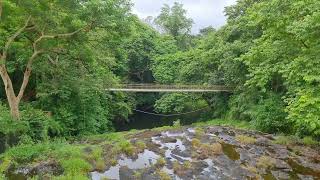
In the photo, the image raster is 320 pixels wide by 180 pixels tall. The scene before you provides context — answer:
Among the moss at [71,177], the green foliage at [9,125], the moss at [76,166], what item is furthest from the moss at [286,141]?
the green foliage at [9,125]

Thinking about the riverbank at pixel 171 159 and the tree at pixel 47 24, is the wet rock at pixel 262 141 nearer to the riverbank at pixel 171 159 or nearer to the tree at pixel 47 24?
the riverbank at pixel 171 159

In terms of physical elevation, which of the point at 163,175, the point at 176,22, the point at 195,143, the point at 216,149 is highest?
the point at 176,22

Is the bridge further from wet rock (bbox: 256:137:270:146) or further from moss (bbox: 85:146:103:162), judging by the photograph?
moss (bbox: 85:146:103:162)

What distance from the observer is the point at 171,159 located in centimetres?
1491

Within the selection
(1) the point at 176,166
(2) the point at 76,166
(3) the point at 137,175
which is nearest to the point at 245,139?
(1) the point at 176,166

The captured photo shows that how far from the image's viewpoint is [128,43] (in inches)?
1676

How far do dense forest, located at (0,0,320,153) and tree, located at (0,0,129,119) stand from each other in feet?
0.14

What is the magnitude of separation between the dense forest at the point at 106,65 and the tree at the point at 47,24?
43mm

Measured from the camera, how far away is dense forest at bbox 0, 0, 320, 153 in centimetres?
1576

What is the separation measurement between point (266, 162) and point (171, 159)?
3.63m

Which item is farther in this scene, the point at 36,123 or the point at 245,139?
the point at 36,123

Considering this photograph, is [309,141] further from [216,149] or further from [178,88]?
[178,88]

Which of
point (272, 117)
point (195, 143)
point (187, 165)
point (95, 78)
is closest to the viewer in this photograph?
point (187, 165)

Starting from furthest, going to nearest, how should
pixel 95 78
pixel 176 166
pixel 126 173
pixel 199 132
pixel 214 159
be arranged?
pixel 95 78, pixel 199 132, pixel 214 159, pixel 176 166, pixel 126 173
